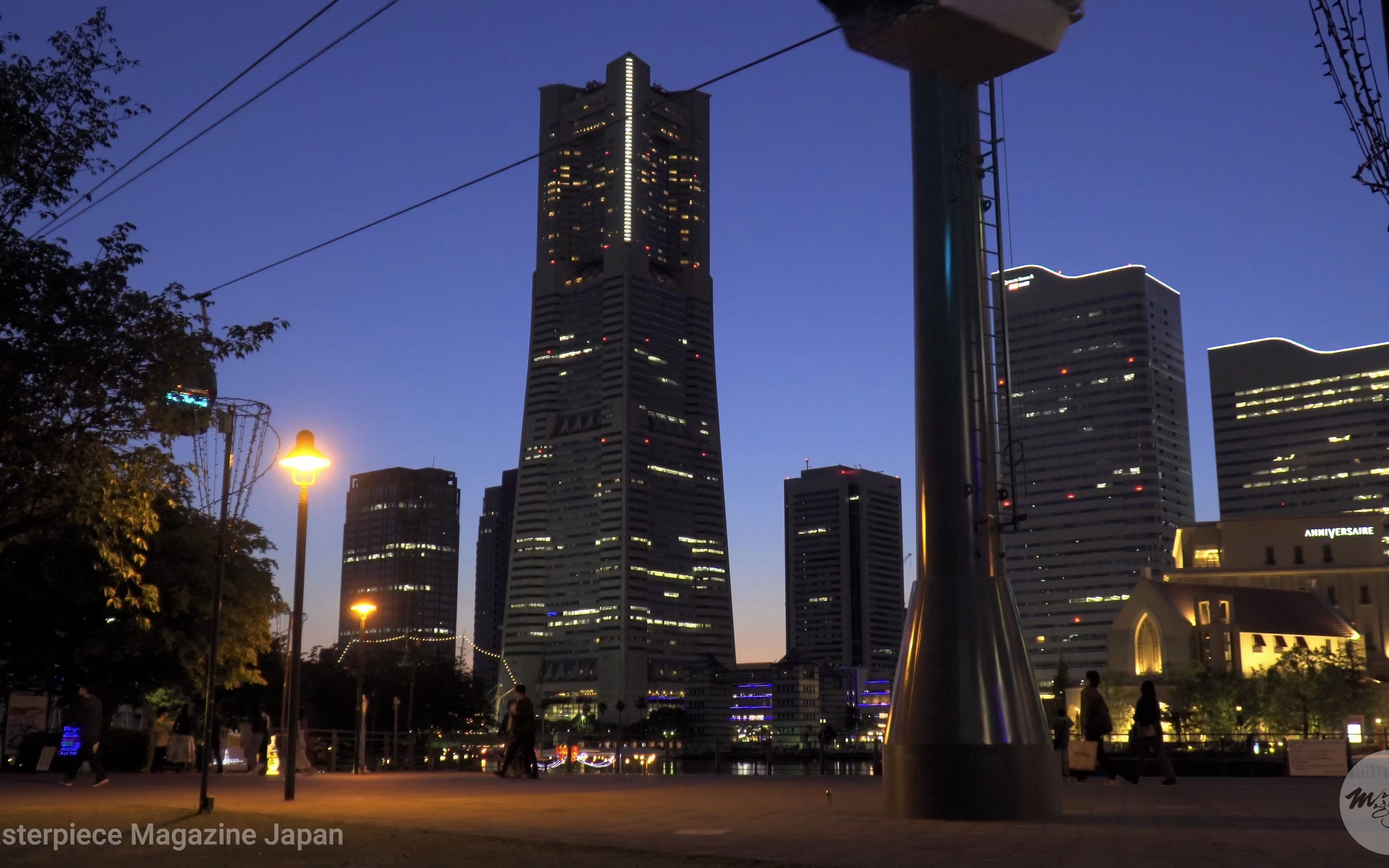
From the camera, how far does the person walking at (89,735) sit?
765 inches

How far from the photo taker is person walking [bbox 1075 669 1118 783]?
19.4m

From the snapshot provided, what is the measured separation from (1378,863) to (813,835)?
4432 millimetres

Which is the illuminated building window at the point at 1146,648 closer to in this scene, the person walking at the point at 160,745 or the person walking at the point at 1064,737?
the person walking at the point at 1064,737

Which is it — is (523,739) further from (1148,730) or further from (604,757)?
(604,757)

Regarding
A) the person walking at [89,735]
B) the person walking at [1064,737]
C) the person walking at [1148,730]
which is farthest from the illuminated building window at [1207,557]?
the person walking at [89,735]

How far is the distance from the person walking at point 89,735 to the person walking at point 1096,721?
1548cm

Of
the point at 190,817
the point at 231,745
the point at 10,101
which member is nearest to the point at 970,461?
the point at 190,817

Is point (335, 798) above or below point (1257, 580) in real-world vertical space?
below

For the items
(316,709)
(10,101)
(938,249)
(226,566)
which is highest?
(10,101)

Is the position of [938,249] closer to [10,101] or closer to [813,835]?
[813,835]

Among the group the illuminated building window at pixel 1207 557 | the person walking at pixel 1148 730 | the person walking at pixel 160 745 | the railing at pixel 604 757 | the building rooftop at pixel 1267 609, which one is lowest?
the railing at pixel 604 757

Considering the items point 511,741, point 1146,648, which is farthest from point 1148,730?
point 1146,648

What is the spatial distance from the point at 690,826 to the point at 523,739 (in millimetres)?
10903

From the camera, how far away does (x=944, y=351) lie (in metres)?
13.7
